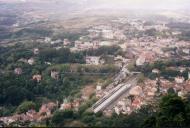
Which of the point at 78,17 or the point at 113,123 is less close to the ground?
the point at 113,123

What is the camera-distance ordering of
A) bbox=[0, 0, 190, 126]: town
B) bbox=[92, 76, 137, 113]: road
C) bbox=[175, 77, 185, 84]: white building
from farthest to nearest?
bbox=[175, 77, 185, 84]: white building < bbox=[0, 0, 190, 126]: town < bbox=[92, 76, 137, 113]: road

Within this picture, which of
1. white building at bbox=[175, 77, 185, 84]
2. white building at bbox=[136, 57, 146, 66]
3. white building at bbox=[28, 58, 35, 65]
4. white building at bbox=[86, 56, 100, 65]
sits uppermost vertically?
white building at bbox=[175, 77, 185, 84]

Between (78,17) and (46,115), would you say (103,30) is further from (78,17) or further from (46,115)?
(46,115)

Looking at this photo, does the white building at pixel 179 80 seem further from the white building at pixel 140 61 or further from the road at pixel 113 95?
the white building at pixel 140 61

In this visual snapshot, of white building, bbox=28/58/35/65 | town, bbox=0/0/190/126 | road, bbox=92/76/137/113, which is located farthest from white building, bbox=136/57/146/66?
white building, bbox=28/58/35/65

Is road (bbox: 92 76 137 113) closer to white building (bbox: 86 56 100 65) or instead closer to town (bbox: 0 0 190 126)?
town (bbox: 0 0 190 126)

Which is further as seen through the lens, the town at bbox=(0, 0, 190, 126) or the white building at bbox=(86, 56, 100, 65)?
the white building at bbox=(86, 56, 100, 65)

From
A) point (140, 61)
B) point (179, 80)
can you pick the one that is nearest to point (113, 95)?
point (179, 80)

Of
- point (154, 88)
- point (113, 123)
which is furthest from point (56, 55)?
point (113, 123)

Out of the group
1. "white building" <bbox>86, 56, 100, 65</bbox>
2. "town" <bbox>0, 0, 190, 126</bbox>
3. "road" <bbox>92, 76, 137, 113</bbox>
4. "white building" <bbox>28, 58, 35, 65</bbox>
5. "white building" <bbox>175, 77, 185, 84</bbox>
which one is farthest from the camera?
"white building" <bbox>86, 56, 100, 65</bbox>

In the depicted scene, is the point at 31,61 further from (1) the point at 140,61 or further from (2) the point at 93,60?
(1) the point at 140,61

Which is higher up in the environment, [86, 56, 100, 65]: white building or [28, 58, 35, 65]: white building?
[28, 58, 35, 65]: white building
